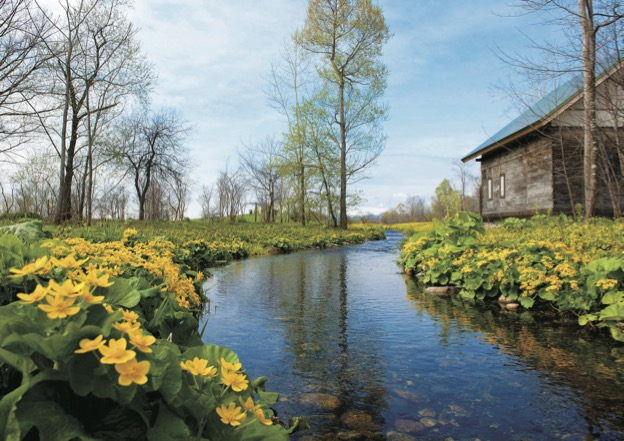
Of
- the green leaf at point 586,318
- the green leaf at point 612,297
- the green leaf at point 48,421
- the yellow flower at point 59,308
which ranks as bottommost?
the green leaf at point 586,318

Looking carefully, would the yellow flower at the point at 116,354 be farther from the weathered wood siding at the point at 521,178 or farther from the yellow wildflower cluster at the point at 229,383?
the weathered wood siding at the point at 521,178

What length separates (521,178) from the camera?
17.1m

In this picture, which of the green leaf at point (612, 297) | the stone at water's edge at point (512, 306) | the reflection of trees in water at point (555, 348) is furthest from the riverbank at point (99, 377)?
the stone at water's edge at point (512, 306)

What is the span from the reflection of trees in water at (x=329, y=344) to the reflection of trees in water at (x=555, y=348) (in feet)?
3.16

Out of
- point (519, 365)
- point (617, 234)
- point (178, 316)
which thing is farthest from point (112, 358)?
point (617, 234)

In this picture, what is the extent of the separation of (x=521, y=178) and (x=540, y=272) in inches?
540

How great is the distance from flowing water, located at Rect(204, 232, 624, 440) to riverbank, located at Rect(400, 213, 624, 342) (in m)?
0.31

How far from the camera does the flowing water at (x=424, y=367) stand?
8.14 ft

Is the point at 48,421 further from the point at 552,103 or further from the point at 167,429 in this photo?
the point at 552,103

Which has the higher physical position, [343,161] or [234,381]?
[343,161]

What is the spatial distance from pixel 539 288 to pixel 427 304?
1427 millimetres

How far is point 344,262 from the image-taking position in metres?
11.4

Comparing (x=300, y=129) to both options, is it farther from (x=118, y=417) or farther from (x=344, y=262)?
(x=118, y=417)

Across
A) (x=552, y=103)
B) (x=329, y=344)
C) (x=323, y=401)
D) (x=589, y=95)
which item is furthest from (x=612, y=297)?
(x=552, y=103)
